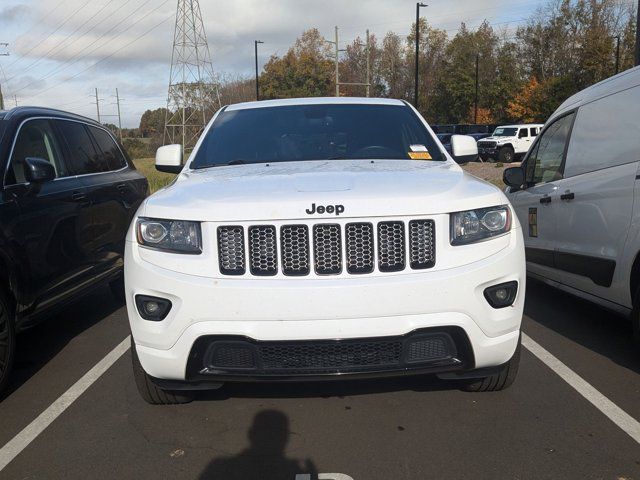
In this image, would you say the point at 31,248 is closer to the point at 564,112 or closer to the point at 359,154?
the point at 359,154

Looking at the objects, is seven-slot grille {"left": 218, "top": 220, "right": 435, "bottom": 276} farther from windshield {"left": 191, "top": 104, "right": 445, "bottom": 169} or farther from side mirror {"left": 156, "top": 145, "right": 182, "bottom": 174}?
side mirror {"left": 156, "top": 145, "right": 182, "bottom": 174}

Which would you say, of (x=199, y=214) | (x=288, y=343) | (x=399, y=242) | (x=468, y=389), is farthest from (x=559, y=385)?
(x=199, y=214)

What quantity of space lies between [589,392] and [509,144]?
101 ft

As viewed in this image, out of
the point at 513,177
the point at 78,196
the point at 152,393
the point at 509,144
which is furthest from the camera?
the point at 509,144

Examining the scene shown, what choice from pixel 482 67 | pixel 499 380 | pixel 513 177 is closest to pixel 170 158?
pixel 499 380

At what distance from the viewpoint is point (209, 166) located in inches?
163

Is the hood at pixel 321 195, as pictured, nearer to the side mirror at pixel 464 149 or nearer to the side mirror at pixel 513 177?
the side mirror at pixel 464 149

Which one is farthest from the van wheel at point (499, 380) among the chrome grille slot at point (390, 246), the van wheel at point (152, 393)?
the van wheel at point (152, 393)

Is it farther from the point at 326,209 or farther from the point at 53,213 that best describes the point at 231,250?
the point at 53,213

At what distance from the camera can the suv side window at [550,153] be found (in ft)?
17.5

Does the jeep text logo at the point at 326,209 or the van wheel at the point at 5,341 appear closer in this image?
the jeep text logo at the point at 326,209

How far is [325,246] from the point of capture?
2.92 meters

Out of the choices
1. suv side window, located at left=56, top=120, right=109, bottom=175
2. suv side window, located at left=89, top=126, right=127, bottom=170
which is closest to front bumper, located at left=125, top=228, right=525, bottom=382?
suv side window, located at left=56, top=120, right=109, bottom=175

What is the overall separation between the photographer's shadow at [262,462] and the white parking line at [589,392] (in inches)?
67.4
